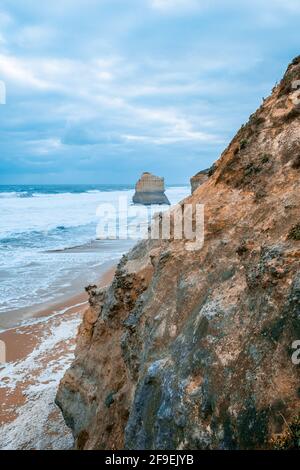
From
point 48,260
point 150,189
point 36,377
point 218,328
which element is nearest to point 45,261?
point 48,260

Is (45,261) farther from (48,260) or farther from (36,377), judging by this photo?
(36,377)

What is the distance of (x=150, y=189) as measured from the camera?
196ft

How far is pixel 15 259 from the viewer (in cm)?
2070

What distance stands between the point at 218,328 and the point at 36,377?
614 centimetres

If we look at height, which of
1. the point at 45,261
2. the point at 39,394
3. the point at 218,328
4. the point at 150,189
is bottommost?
the point at 39,394

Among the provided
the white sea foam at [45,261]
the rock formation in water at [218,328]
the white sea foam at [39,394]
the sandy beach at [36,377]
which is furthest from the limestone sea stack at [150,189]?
the rock formation in water at [218,328]

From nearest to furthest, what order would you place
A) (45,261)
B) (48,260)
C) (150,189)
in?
(45,261), (48,260), (150,189)

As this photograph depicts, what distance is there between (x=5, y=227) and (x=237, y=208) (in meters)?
33.8

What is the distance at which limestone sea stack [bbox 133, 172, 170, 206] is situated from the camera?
5962 centimetres

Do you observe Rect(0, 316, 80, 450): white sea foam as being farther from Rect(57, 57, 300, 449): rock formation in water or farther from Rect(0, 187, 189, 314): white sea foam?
Rect(0, 187, 189, 314): white sea foam

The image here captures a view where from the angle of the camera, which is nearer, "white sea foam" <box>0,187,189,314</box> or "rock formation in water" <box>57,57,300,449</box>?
"rock formation in water" <box>57,57,300,449</box>

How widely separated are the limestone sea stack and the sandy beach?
4757 centimetres

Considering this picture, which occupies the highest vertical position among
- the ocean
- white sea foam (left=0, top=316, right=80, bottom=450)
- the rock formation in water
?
the rock formation in water

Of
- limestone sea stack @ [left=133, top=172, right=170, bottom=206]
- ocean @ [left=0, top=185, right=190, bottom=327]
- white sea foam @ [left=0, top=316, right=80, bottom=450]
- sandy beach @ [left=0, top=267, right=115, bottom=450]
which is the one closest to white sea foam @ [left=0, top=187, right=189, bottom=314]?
ocean @ [left=0, top=185, right=190, bottom=327]
